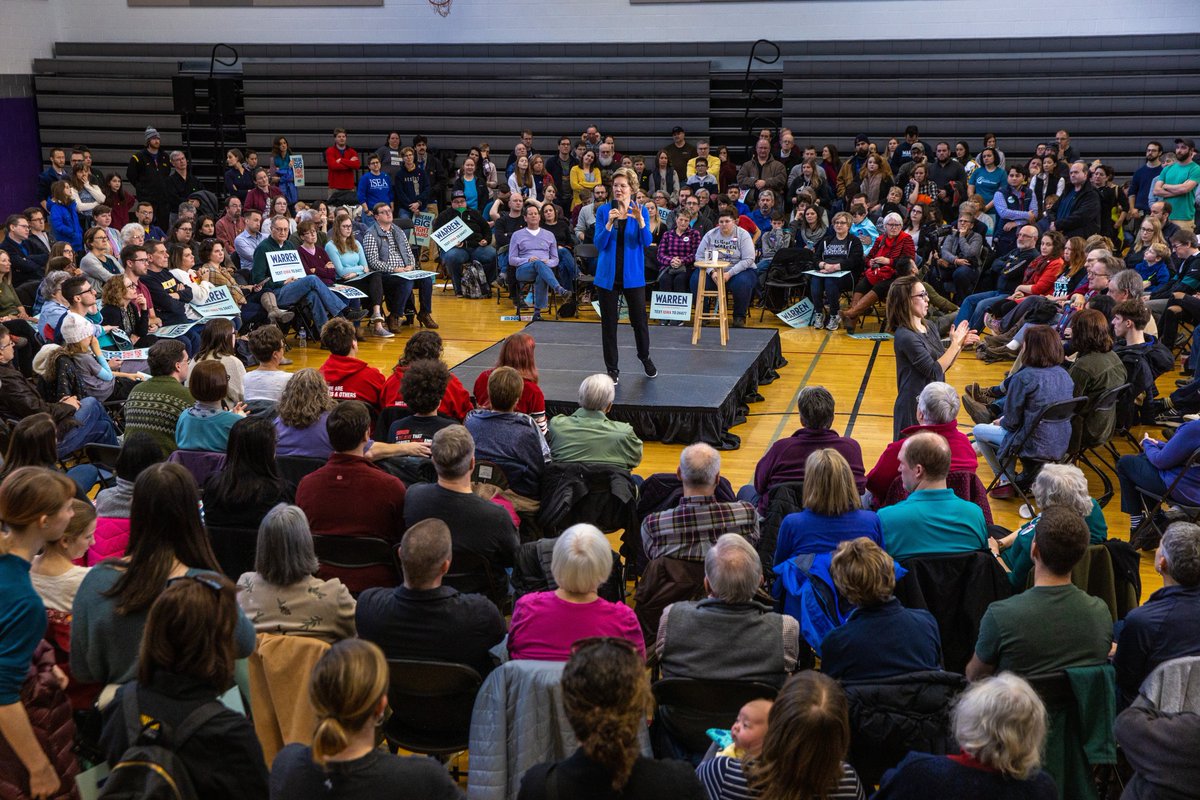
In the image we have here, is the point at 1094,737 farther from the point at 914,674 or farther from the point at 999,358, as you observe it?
the point at 999,358

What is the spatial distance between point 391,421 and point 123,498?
1.82 meters

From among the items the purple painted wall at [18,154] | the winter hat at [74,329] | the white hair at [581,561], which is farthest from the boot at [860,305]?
the purple painted wall at [18,154]

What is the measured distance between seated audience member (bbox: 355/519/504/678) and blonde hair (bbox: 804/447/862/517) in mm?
1412

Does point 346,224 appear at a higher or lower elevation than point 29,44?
lower

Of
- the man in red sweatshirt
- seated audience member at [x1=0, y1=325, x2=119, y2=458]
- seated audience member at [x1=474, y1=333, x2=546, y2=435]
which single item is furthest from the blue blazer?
the man in red sweatshirt

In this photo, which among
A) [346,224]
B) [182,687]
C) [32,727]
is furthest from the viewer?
[346,224]

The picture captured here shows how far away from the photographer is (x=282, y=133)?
60.1 ft

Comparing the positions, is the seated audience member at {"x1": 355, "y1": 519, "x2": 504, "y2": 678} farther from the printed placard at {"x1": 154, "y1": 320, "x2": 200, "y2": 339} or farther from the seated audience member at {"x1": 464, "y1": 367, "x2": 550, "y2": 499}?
the printed placard at {"x1": 154, "y1": 320, "x2": 200, "y2": 339}

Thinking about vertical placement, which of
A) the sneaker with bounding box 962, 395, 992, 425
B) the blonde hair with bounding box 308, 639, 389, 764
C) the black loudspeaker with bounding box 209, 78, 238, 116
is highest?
the black loudspeaker with bounding box 209, 78, 238, 116

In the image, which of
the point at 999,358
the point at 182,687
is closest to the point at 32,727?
the point at 182,687

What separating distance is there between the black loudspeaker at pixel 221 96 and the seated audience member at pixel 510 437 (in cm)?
1392

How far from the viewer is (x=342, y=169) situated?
16609 mm

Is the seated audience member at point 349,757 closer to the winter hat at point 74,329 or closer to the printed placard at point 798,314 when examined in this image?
the winter hat at point 74,329

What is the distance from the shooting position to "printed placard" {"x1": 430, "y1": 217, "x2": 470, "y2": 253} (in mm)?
12938
